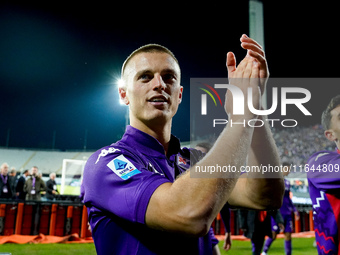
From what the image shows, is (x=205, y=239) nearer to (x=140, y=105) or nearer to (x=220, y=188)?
(x=220, y=188)

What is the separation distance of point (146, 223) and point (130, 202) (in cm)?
10

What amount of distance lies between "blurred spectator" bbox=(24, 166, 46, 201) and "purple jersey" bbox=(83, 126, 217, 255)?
507 inches

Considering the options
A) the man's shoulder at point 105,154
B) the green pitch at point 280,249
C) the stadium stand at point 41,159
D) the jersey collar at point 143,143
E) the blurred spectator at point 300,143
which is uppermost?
the blurred spectator at point 300,143

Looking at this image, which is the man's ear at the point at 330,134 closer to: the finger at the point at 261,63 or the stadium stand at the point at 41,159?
the finger at the point at 261,63

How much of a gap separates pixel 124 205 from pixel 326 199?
2.14m

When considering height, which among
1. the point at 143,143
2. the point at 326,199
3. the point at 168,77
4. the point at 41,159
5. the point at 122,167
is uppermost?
the point at 41,159

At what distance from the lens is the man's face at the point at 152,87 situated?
164cm

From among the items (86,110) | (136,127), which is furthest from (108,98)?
(136,127)

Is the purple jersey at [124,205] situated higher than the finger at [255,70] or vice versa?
the finger at [255,70]

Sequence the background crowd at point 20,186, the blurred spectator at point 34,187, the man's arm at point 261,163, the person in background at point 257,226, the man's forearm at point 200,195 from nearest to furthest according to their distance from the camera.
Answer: the man's forearm at point 200,195 → the man's arm at point 261,163 → the person in background at point 257,226 → the background crowd at point 20,186 → the blurred spectator at point 34,187

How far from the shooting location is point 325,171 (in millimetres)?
2668

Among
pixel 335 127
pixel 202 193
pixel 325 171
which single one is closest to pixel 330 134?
pixel 335 127

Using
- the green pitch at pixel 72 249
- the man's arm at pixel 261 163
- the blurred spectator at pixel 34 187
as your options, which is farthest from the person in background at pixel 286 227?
the blurred spectator at pixel 34 187

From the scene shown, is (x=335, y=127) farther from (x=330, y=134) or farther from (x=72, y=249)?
(x=72, y=249)
